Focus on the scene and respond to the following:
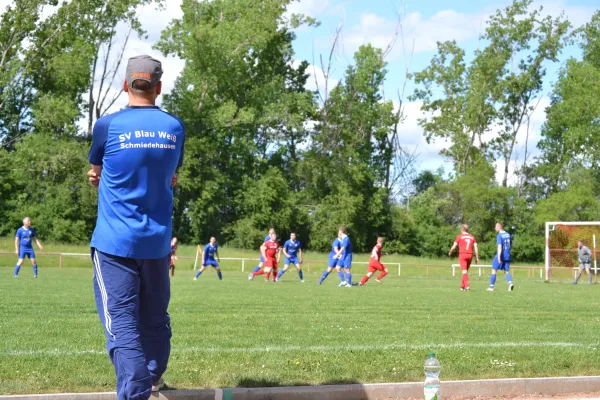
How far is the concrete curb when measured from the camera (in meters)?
6.46

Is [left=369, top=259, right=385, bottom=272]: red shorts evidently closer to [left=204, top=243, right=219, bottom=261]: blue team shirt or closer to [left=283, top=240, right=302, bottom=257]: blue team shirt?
[left=283, top=240, right=302, bottom=257]: blue team shirt

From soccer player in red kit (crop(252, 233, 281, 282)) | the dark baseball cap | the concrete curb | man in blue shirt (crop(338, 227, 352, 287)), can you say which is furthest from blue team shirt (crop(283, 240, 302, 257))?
the dark baseball cap

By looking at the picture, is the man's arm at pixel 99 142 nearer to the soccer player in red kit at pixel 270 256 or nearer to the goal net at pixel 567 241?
the soccer player in red kit at pixel 270 256

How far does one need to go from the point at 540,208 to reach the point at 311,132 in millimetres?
18123

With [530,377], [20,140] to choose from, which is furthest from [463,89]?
[530,377]

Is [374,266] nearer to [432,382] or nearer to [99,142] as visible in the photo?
[432,382]

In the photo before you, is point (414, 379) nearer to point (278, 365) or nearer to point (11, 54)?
point (278, 365)

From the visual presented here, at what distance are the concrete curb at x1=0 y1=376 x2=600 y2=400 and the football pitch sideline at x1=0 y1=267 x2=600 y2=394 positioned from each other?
28 cm

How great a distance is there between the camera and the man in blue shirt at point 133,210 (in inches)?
196

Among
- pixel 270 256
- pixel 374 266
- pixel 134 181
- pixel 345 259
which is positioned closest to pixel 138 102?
pixel 134 181

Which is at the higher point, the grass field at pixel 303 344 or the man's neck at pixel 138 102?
the man's neck at pixel 138 102

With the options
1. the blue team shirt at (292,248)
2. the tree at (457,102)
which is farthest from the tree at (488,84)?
the blue team shirt at (292,248)

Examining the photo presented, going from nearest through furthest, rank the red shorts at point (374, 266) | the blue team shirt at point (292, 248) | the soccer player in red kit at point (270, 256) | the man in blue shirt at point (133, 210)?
the man in blue shirt at point (133, 210)
the red shorts at point (374, 266)
the soccer player in red kit at point (270, 256)
the blue team shirt at point (292, 248)

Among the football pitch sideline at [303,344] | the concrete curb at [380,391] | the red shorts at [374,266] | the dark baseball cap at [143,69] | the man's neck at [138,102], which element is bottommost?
the concrete curb at [380,391]
